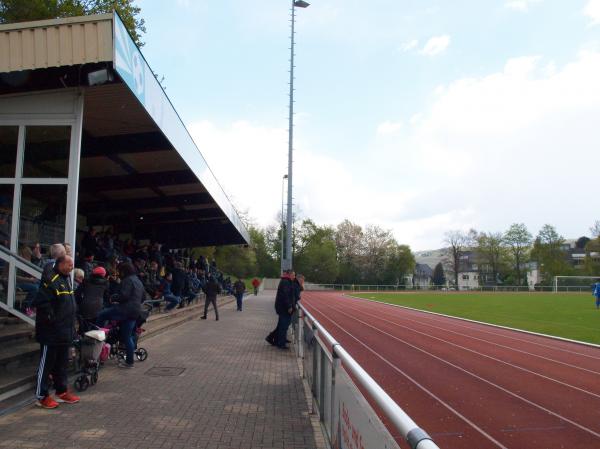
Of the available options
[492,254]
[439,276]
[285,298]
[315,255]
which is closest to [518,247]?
[492,254]

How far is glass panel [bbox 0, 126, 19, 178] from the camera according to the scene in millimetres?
8078

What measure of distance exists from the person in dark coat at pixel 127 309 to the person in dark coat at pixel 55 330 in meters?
1.87

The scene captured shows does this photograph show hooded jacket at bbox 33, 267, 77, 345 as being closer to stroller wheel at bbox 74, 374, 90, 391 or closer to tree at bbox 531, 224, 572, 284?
stroller wheel at bbox 74, 374, 90, 391

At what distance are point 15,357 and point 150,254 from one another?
11.3 m

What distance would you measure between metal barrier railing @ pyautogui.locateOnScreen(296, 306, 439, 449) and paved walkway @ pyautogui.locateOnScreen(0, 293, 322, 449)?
443 millimetres

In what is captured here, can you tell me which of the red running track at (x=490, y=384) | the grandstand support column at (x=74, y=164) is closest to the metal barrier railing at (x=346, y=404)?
the red running track at (x=490, y=384)

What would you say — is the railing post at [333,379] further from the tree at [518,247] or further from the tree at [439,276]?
the tree at [439,276]

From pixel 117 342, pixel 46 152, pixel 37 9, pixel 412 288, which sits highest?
pixel 37 9

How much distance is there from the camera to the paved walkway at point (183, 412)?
472 centimetres

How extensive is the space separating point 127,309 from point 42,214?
2.18m

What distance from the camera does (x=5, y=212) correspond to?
26.1 feet

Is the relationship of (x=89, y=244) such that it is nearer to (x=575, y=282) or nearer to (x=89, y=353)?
(x=89, y=353)

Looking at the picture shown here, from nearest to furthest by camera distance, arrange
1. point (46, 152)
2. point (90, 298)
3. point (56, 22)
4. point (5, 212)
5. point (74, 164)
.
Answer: point (56, 22) → point (90, 298) → point (5, 212) → point (74, 164) → point (46, 152)

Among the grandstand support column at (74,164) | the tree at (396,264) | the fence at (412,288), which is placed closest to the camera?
the grandstand support column at (74,164)
